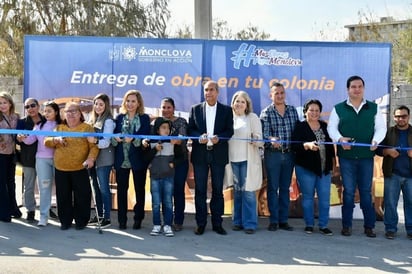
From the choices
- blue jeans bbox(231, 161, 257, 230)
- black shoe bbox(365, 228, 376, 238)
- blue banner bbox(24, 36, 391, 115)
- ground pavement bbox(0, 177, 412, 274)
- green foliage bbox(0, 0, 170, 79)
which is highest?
green foliage bbox(0, 0, 170, 79)

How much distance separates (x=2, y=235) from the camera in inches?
231

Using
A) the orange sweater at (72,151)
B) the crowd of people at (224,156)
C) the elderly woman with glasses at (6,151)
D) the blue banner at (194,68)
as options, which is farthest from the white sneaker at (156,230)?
the elderly woman with glasses at (6,151)

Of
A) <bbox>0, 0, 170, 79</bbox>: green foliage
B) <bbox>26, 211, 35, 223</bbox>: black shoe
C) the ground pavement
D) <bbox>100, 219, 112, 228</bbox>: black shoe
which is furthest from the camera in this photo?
<bbox>0, 0, 170, 79</bbox>: green foliage

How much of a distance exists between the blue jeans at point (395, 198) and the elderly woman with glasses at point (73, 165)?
355 cm

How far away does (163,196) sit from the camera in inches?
240

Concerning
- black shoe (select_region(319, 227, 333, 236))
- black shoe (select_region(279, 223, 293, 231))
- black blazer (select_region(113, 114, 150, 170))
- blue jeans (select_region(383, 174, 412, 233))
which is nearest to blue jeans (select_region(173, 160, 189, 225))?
black blazer (select_region(113, 114, 150, 170))

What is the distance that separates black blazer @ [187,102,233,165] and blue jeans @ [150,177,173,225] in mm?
433

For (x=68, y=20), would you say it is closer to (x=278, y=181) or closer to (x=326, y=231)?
(x=278, y=181)

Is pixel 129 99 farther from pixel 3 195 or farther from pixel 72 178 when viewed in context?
pixel 3 195

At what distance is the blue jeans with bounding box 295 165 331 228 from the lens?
6156 mm

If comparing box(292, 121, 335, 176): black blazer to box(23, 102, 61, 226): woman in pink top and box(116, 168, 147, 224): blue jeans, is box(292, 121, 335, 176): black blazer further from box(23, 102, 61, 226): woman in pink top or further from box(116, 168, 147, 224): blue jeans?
box(23, 102, 61, 226): woman in pink top

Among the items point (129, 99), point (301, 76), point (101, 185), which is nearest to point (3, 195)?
point (101, 185)

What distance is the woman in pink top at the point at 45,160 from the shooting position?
249 inches

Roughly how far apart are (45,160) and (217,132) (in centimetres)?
219
